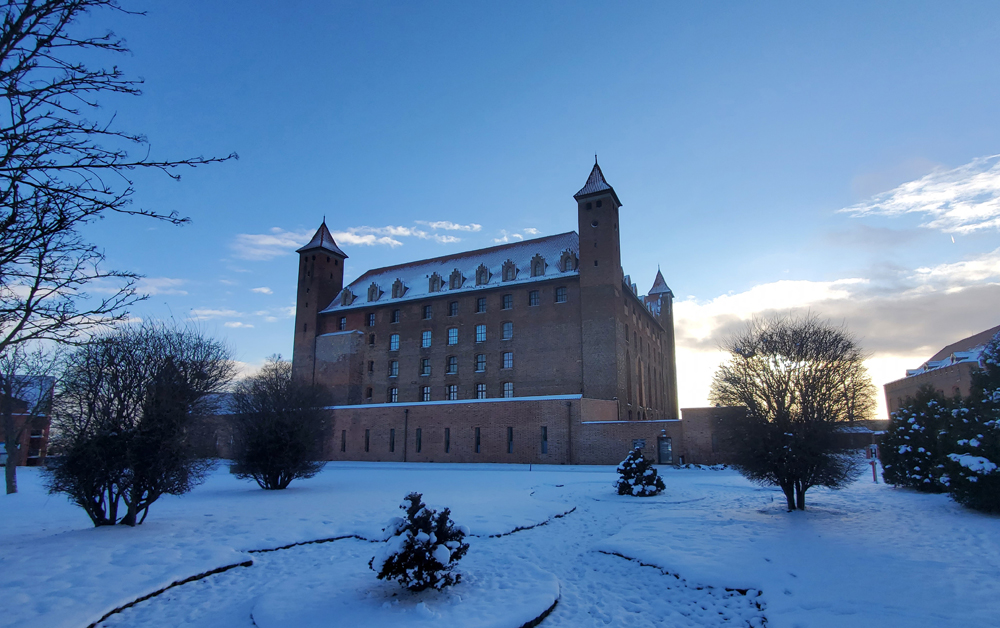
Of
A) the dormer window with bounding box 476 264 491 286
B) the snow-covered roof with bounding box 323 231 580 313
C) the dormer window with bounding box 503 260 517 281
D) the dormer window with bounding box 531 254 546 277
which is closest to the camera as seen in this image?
the dormer window with bounding box 531 254 546 277

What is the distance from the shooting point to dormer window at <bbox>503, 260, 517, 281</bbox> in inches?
1631

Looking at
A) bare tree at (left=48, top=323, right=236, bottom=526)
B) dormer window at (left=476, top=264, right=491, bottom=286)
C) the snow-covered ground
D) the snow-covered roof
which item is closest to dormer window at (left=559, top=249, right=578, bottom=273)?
the snow-covered roof

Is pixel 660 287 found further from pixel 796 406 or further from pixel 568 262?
pixel 796 406

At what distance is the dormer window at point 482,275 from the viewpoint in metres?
42.4

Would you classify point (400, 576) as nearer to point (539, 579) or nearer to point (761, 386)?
point (539, 579)

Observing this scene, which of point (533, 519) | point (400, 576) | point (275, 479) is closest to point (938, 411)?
point (533, 519)

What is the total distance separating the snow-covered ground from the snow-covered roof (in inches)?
1100

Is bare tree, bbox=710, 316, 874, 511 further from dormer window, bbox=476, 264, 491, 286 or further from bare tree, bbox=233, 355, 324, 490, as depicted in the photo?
dormer window, bbox=476, 264, 491, 286

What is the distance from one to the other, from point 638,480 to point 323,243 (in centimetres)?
4124

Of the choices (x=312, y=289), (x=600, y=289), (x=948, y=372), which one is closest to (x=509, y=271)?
(x=600, y=289)

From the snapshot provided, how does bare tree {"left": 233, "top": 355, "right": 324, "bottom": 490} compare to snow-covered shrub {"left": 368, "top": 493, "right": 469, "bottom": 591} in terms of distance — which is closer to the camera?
snow-covered shrub {"left": 368, "top": 493, "right": 469, "bottom": 591}

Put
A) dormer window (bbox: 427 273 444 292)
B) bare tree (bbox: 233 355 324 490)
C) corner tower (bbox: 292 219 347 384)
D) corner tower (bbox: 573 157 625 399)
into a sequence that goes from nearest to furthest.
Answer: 1. bare tree (bbox: 233 355 324 490)
2. corner tower (bbox: 573 157 625 399)
3. dormer window (bbox: 427 273 444 292)
4. corner tower (bbox: 292 219 347 384)

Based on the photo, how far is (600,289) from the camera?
120 feet

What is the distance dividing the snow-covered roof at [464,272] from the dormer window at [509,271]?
84 mm
